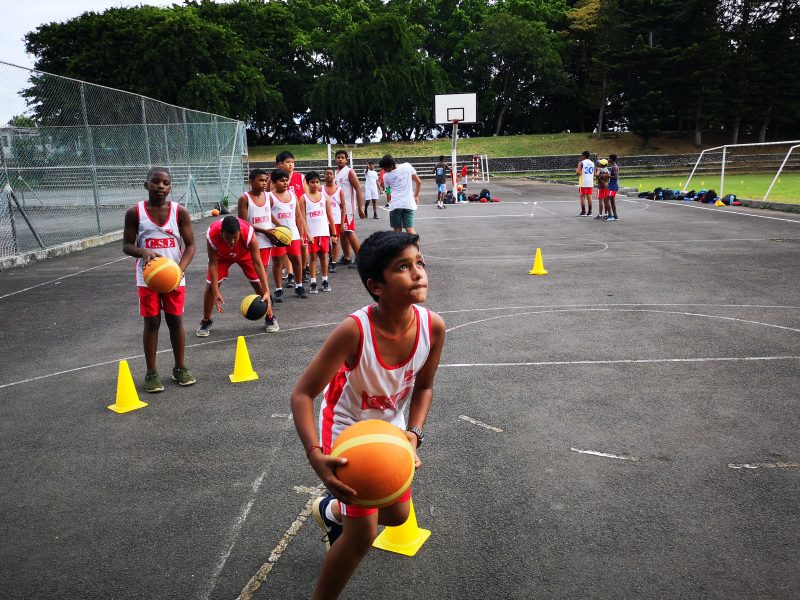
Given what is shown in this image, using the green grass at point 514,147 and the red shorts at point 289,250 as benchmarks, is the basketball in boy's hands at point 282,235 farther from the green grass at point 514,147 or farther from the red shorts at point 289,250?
the green grass at point 514,147

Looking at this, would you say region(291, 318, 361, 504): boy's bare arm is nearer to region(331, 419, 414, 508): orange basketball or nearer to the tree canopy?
region(331, 419, 414, 508): orange basketball

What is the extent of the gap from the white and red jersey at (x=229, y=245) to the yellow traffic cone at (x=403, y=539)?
4.84m

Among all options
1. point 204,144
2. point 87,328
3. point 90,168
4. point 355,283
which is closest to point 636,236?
point 355,283

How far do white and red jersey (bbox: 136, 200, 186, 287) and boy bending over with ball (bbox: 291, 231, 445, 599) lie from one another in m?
3.29

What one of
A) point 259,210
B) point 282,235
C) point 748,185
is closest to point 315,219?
point 282,235

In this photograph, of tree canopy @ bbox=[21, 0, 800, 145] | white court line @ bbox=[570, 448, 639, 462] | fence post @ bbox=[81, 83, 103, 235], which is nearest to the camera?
white court line @ bbox=[570, 448, 639, 462]

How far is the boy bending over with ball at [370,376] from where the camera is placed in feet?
8.21

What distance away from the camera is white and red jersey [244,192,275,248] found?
28.1 ft

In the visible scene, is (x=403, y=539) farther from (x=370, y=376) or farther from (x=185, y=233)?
(x=185, y=233)

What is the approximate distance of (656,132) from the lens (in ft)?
167

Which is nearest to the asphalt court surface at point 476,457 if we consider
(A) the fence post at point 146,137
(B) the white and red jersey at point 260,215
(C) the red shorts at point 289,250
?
(C) the red shorts at point 289,250

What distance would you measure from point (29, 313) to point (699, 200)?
874 inches

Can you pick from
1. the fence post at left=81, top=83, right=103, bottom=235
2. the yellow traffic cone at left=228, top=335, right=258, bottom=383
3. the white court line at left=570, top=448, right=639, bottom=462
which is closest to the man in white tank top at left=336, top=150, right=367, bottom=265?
the yellow traffic cone at left=228, top=335, right=258, bottom=383

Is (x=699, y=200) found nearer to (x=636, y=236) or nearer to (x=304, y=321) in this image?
(x=636, y=236)
